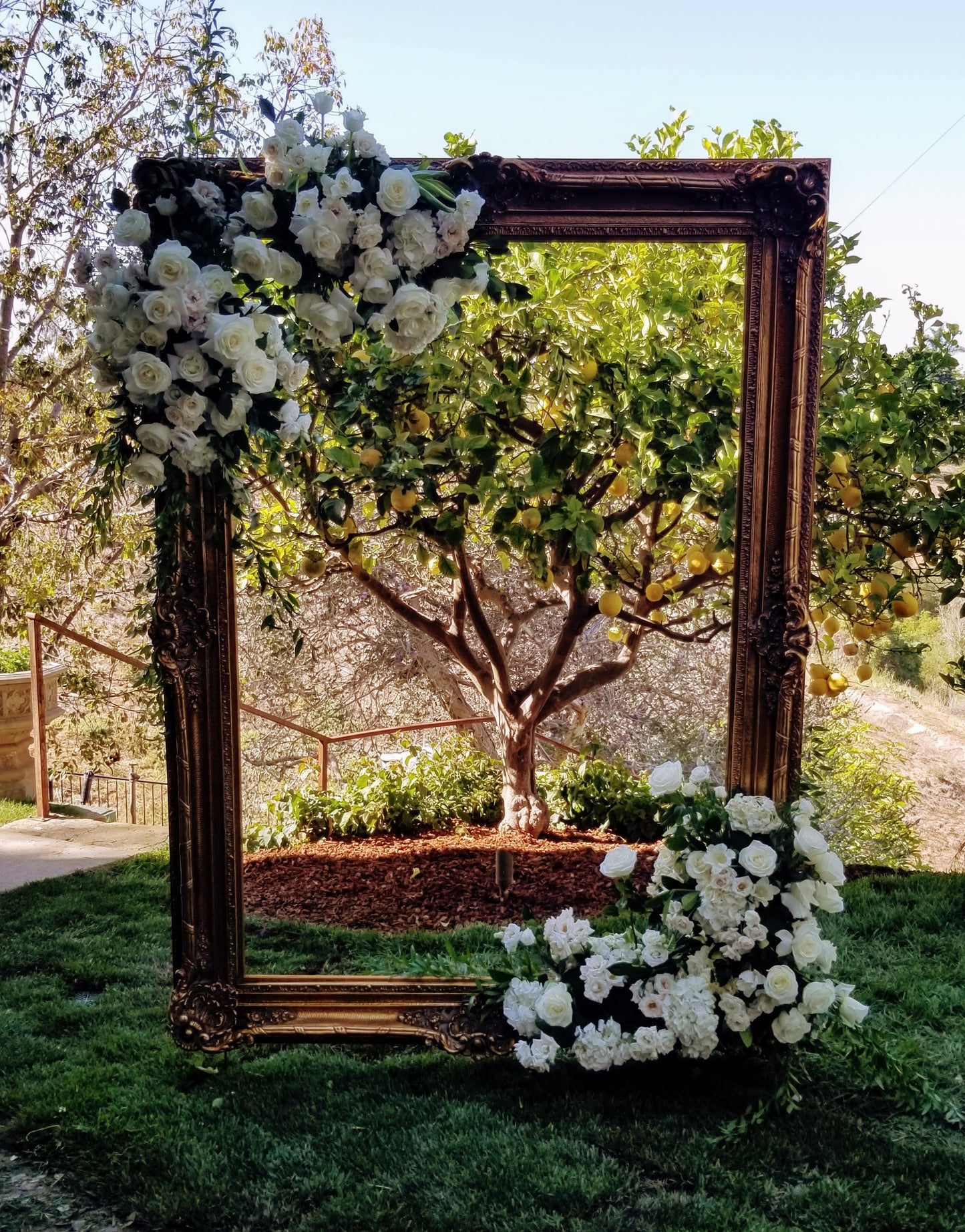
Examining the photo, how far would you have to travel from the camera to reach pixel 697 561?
8.31ft

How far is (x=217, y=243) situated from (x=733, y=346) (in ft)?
3.98

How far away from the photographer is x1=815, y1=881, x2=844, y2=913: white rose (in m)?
2.28

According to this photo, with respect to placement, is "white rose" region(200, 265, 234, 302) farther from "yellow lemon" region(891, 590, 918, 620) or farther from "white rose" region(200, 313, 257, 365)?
"yellow lemon" region(891, 590, 918, 620)

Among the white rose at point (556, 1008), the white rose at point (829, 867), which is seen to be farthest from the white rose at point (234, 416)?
the white rose at point (829, 867)

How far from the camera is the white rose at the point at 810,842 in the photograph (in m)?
2.23

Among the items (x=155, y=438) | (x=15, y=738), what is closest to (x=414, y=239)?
(x=155, y=438)

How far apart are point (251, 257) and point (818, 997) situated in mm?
2010

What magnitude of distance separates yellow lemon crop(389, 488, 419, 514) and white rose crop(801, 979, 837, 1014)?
1.47 metres

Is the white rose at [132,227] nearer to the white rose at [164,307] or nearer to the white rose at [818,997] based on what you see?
the white rose at [164,307]

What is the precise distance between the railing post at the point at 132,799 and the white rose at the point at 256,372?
6.45 feet

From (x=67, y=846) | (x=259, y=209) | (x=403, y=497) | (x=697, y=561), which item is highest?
(x=259, y=209)

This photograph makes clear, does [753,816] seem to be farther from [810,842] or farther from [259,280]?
[259,280]

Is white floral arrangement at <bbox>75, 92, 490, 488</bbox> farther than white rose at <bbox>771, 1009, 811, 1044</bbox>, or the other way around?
white rose at <bbox>771, 1009, 811, 1044</bbox>

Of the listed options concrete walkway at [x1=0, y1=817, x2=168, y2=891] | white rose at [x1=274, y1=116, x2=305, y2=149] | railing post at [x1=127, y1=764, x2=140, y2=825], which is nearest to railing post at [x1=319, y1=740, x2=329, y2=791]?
concrete walkway at [x1=0, y1=817, x2=168, y2=891]
